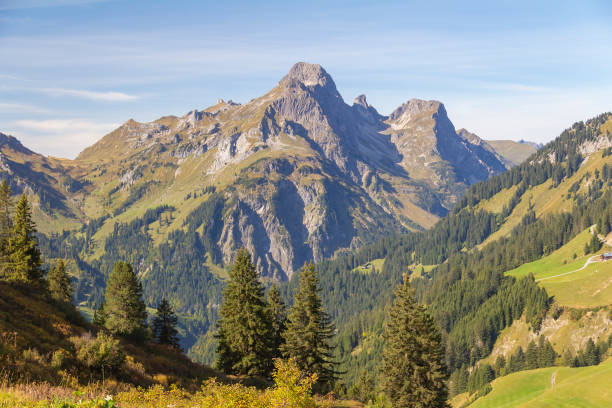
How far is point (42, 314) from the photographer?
28.6 m

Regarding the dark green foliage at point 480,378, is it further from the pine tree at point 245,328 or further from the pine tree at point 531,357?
the pine tree at point 245,328

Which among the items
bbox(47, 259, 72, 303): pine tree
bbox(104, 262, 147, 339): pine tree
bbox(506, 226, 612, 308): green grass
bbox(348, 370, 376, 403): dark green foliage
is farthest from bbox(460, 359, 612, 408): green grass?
bbox(47, 259, 72, 303): pine tree

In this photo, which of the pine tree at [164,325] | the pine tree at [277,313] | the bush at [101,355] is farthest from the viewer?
the pine tree at [164,325]

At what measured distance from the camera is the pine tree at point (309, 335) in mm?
45438

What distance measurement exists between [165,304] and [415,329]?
132 feet

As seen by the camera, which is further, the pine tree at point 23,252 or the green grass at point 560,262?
the green grass at point 560,262

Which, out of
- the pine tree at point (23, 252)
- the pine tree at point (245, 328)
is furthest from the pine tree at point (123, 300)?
the pine tree at point (245, 328)

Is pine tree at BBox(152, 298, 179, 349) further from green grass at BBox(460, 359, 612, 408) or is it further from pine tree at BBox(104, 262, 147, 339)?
green grass at BBox(460, 359, 612, 408)

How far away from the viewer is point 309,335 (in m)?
45.5

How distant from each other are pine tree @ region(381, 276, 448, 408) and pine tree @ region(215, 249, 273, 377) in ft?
49.0

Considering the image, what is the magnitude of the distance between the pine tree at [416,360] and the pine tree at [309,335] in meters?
8.22

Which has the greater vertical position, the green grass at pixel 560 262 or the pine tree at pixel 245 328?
the pine tree at pixel 245 328

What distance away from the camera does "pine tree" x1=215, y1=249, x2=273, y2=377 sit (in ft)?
147

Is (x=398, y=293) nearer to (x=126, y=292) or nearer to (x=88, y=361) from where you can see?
(x=88, y=361)
